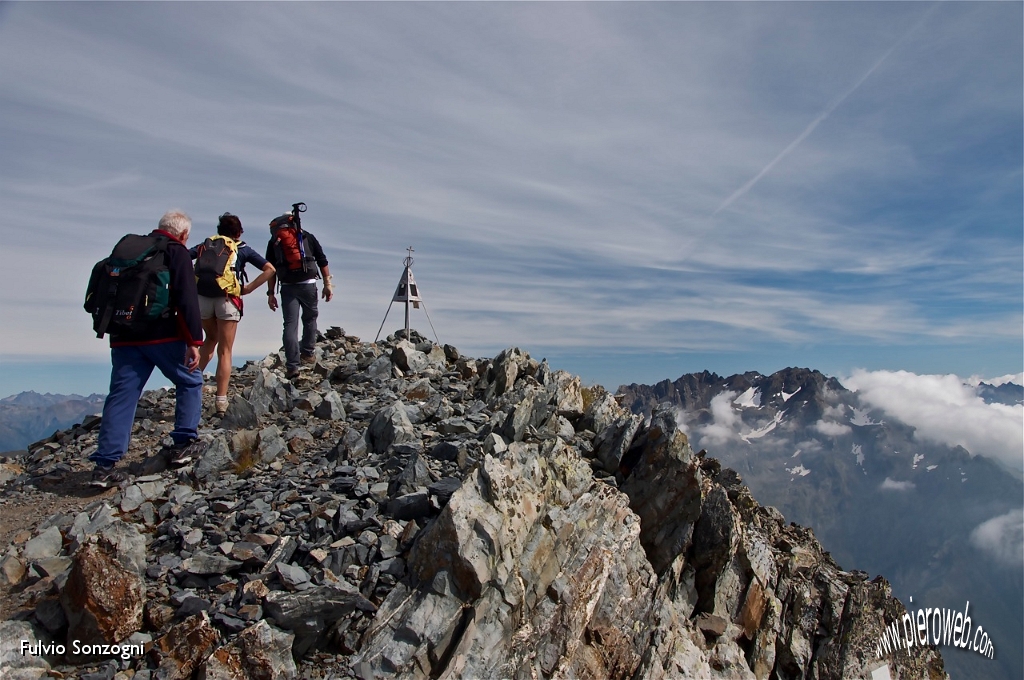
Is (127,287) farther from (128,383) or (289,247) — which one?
(289,247)

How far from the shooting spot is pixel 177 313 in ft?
35.1

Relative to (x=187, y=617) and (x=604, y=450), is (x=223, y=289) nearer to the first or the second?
(x=187, y=617)

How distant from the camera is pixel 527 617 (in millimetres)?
8695

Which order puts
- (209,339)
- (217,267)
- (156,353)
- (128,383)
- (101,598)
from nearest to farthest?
(101,598), (128,383), (156,353), (217,267), (209,339)

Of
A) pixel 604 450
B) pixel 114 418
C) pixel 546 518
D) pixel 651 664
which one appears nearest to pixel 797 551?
pixel 604 450

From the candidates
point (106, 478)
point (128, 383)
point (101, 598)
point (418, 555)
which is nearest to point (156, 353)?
point (128, 383)

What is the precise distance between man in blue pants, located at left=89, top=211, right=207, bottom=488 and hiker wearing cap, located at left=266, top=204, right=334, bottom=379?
18.8 feet

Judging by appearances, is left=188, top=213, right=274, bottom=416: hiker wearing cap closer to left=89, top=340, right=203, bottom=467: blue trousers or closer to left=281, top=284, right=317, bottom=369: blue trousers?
left=89, top=340, right=203, bottom=467: blue trousers

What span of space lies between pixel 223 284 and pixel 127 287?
273cm

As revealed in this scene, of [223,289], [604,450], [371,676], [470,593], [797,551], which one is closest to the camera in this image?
[371,676]

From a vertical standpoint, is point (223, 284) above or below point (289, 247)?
below

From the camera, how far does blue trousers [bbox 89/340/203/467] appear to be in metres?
10.5

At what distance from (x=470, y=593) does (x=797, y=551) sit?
46.7 feet

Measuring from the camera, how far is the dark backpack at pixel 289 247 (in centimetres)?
1684
